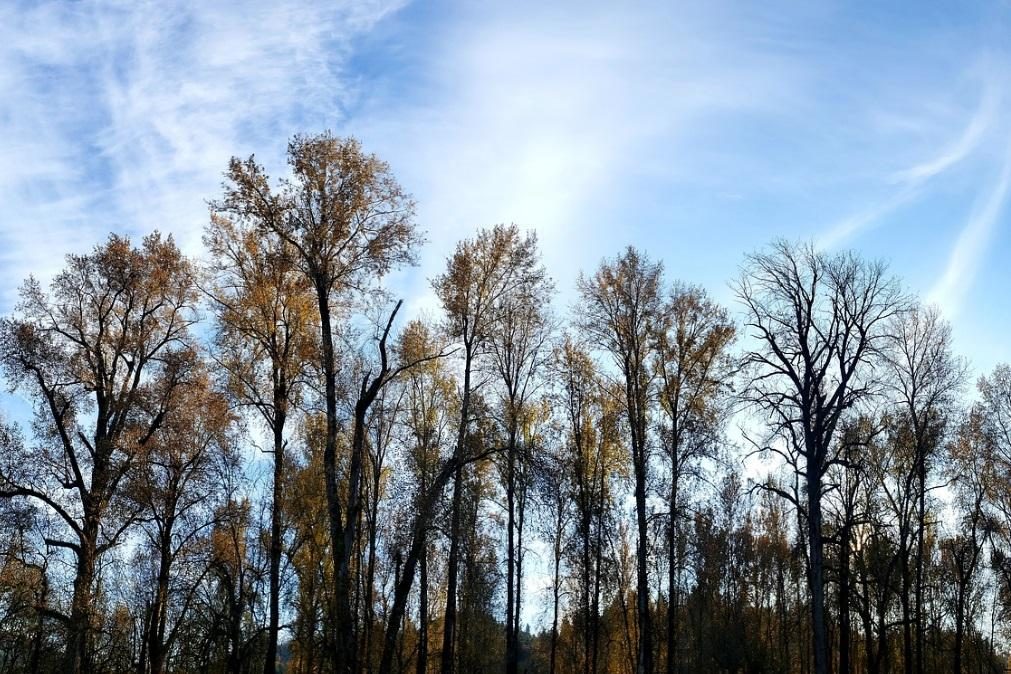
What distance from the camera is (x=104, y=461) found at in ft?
75.8

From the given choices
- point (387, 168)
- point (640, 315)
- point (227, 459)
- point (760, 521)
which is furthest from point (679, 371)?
point (760, 521)

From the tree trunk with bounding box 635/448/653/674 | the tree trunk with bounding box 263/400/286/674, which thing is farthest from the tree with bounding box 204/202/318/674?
the tree trunk with bounding box 635/448/653/674

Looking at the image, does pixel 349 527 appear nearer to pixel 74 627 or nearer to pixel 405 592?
pixel 405 592

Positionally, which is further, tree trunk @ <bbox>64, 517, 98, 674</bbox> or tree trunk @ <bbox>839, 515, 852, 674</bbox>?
tree trunk @ <bbox>839, 515, 852, 674</bbox>

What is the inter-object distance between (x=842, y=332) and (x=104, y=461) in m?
19.7

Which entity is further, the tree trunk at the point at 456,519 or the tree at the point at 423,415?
the tree at the point at 423,415

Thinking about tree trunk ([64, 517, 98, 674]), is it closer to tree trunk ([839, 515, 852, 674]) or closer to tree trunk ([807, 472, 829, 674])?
tree trunk ([807, 472, 829, 674])

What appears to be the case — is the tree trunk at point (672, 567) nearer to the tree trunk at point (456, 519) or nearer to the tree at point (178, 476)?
the tree trunk at point (456, 519)

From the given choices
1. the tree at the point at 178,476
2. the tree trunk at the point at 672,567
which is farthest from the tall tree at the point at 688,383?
the tree at the point at 178,476

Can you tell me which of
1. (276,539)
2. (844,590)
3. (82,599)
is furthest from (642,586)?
(82,599)

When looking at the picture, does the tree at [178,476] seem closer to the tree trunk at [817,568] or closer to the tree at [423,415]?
the tree at [423,415]

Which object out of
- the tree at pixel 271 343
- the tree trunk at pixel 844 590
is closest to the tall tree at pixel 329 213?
the tree at pixel 271 343

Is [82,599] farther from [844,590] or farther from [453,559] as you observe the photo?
[844,590]

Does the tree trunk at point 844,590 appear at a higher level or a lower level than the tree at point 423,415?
lower
